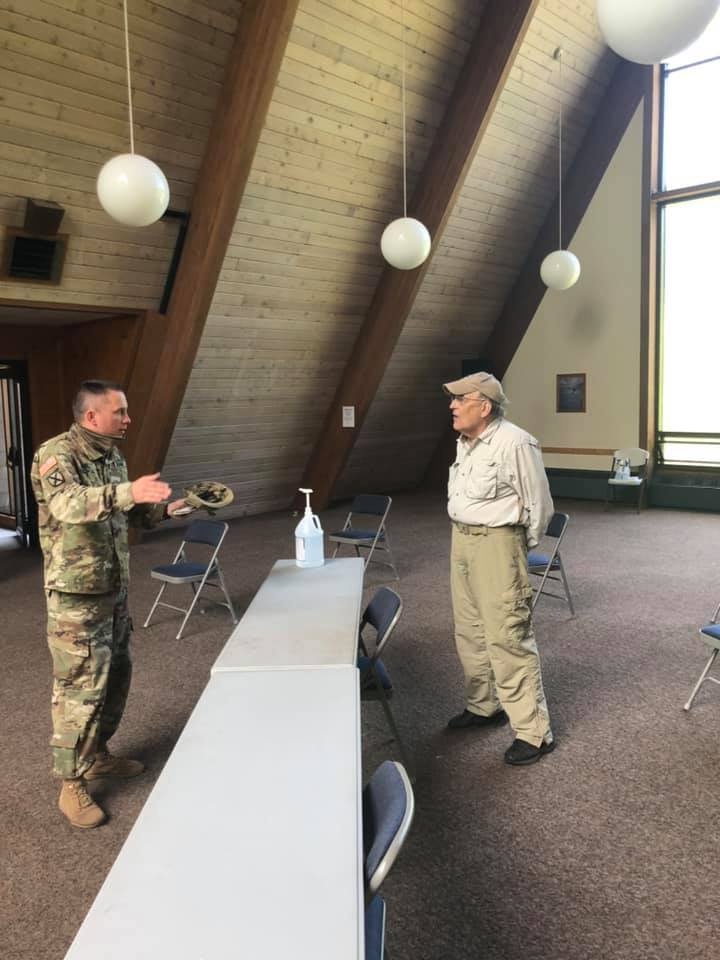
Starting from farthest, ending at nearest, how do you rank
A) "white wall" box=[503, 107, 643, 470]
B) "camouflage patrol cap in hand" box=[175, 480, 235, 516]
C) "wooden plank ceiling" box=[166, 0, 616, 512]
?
"white wall" box=[503, 107, 643, 470], "wooden plank ceiling" box=[166, 0, 616, 512], "camouflage patrol cap in hand" box=[175, 480, 235, 516]

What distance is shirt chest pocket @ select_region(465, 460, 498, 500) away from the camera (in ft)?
9.07

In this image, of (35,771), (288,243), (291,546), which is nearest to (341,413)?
(291,546)

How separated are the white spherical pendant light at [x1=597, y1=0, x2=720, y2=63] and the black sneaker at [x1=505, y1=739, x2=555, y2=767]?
2.66 m

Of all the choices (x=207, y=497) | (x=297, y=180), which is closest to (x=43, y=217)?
(x=297, y=180)

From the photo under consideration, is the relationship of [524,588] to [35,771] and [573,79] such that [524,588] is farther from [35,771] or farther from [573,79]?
[573,79]

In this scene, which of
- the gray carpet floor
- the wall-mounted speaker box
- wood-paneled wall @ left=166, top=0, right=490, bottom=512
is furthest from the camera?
wood-paneled wall @ left=166, top=0, right=490, bottom=512

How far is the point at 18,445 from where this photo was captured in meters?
7.80

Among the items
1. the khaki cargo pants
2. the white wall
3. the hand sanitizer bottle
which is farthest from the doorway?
the white wall

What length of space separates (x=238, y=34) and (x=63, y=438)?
12.3 ft

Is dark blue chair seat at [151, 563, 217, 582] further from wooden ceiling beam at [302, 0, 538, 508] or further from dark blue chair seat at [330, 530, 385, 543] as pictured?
wooden ceiling beam at [302, 0, 538, 508]

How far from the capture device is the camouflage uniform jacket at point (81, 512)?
2326 mm

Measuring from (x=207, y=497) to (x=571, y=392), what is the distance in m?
8.09

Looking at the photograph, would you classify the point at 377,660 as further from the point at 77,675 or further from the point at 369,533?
the point at 369,533

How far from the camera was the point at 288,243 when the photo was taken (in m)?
6.30
